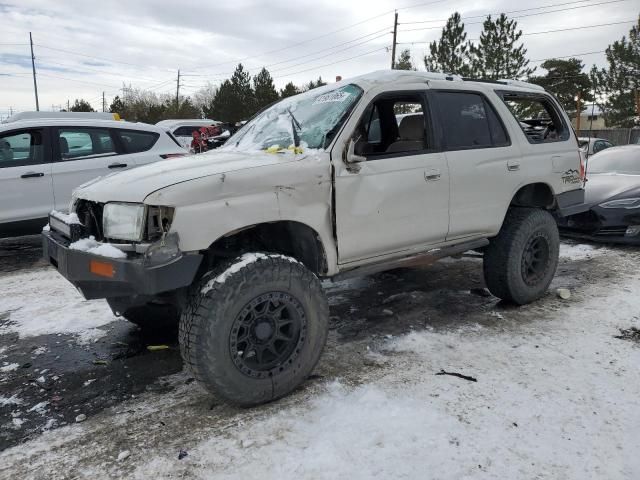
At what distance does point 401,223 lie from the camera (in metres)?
3.37

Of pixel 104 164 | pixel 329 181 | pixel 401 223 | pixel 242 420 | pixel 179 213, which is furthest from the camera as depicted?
pixel 104 164

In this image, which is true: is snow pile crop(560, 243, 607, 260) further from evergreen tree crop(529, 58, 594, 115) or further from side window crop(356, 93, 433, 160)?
evergreen tree crop(529, 58, 594, 115)


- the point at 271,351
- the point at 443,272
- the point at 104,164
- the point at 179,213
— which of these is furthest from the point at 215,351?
the point at 104,164

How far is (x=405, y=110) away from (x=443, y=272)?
1953mm

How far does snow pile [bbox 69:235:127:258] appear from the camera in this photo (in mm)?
2555

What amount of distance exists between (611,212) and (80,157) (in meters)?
6.88

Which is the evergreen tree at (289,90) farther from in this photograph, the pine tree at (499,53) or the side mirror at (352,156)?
the side mirror at (352,156)

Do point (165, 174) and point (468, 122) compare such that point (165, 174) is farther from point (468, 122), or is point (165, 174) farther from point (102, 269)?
point (468, 122)

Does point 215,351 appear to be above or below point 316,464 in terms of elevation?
above

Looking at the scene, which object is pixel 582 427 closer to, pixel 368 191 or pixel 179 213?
pixel 368 191

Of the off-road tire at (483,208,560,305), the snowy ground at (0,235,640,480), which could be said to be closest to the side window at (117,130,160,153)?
the snowy ground at (0,235,640,480)

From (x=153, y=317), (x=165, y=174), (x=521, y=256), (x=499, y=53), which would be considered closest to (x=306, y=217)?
(x=165, y=174)

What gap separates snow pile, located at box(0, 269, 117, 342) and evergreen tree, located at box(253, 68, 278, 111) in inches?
1415

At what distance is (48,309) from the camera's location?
4504 millimetres
